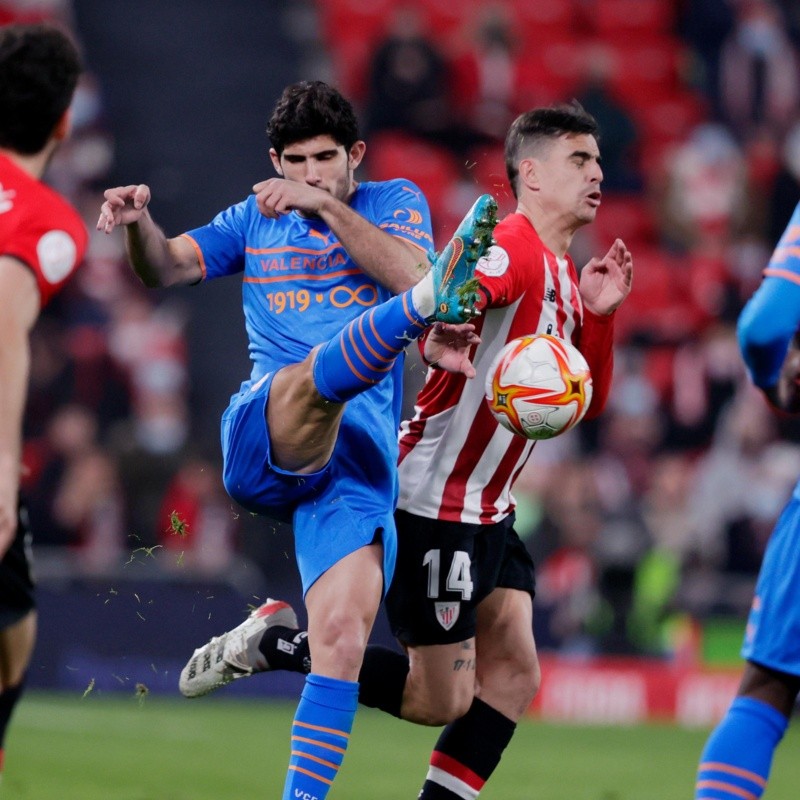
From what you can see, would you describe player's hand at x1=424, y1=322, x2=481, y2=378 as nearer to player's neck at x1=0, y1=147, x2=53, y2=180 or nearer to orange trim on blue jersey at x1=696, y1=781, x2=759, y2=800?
player's neck at x1=0, y1=147, x2=53, y2=180

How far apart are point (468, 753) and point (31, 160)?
263 cm

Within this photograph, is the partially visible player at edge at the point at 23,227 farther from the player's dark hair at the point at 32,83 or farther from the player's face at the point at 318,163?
the player's face at the point at 318,163

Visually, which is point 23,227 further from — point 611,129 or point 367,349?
point 611,129

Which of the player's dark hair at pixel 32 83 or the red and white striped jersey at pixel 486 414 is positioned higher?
the player's dark hair at pixel 32 83

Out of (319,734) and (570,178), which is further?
(570,178)

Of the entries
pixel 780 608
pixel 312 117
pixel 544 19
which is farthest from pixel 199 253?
pixel 544 19

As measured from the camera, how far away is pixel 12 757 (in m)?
8.15

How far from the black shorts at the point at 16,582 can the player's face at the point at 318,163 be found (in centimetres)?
162

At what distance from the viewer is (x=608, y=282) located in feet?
18.3

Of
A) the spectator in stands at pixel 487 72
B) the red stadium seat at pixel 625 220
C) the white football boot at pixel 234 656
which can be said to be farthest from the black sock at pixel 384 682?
the red stadium seat at pixel 625 220

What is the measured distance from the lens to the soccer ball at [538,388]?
5.07 m

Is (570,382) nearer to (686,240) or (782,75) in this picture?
(686,240)

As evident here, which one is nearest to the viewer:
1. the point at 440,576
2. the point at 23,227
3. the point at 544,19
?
the point at 23,227

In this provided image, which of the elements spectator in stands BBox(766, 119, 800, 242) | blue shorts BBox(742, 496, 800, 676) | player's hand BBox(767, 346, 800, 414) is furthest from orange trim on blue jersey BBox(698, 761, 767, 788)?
spectator in stands BBox(766, 119, 800, 242)
